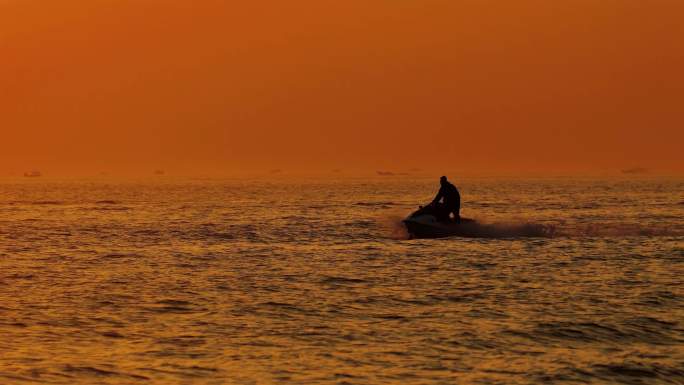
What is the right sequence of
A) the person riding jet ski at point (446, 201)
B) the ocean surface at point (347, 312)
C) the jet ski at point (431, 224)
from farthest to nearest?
the jet ski at point (431, 224) < the person riding jet ski at point (446, 201) < the ocean surface at point (347, 312)

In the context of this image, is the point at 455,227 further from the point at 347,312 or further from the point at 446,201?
the point at 347,312

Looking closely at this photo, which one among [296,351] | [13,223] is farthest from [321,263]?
[13,223]

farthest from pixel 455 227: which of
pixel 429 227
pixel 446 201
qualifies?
pixel 446 201

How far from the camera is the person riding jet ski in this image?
1607 inches

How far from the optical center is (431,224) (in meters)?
42.8

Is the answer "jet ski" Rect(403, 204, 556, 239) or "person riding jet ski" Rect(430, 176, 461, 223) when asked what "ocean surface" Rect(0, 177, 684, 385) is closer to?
"jet ski" Rect(403, 204, 556, 239)

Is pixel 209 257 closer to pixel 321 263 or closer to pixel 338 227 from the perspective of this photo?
pixel 321 263

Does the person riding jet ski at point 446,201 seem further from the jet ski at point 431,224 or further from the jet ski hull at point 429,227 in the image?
the jet ski hull at point 429,227

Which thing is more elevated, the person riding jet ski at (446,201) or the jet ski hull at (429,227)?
the person riding jet ski at (446,201)

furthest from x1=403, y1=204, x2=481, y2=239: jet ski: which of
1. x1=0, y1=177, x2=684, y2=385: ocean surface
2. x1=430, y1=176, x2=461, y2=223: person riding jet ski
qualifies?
x1=0, y1=177, x2=684, y2=385: ocean surface

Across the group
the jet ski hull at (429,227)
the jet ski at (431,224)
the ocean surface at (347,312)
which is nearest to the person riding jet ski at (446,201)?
the jet ski at (431,224)

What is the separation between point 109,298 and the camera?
2648 centimetres

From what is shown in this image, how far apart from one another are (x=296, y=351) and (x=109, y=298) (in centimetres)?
932

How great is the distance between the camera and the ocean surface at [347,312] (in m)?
17.5
